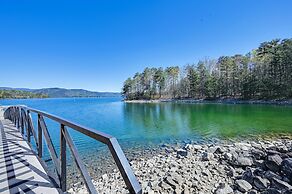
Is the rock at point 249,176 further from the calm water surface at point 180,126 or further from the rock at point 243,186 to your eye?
the calm water surface at point 180,126

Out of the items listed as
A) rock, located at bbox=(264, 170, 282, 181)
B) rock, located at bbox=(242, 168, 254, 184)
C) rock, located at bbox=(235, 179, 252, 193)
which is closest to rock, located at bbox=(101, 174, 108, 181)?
rock, located at bbox=(235, 179, 252, 193)

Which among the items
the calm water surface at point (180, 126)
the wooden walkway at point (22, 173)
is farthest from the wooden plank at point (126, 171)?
the calm water surface at point (180, 126)

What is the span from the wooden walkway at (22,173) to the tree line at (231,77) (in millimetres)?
41760

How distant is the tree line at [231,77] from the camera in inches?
1406

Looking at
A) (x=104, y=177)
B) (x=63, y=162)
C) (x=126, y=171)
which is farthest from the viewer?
(x=104, y=177)

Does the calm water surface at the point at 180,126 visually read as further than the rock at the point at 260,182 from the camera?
Yes

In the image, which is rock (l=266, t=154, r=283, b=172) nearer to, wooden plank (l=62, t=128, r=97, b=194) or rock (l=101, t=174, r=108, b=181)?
rock (l=101, t=174, r=108, b=181)

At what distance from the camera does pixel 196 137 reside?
11961 millimetres

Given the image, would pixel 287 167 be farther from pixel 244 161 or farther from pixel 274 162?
pixel 244 161

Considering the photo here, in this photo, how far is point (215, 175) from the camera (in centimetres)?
537

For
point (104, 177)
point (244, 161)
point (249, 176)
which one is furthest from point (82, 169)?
point (244, 161)

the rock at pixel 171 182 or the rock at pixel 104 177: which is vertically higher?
the rock at pixel 171 182

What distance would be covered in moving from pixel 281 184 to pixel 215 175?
1.67 metres

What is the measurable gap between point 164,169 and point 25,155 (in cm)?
414
